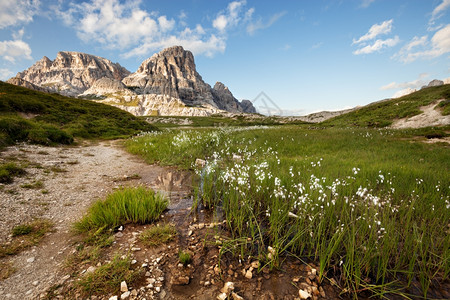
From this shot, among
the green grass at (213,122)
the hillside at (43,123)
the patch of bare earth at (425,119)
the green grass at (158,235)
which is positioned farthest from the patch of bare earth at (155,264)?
the green grass at (213,122)

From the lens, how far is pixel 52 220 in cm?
489

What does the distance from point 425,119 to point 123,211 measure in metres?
40.5

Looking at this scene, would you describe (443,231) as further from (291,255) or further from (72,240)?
(72,240)

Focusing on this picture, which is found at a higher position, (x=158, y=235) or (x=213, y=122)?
(x=213, y=122)

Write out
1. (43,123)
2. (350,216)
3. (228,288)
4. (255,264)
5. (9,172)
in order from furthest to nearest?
(43,123) → (9,172) → (350,216) → (255,264) → (228,288)

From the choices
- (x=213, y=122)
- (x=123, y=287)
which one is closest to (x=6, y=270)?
(x=123, y=287)

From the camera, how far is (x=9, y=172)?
7.23 m

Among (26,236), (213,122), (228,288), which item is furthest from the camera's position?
(213,122)

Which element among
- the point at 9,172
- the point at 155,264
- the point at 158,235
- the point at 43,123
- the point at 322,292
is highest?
the point at 43,123

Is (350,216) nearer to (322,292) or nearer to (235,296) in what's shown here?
A: (322,292)

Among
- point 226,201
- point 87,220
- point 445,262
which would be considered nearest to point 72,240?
point 87,220

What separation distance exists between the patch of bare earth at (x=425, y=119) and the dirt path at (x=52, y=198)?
35.1 meters

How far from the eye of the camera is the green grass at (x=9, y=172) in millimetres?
6762

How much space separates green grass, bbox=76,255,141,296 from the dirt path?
611 mm
